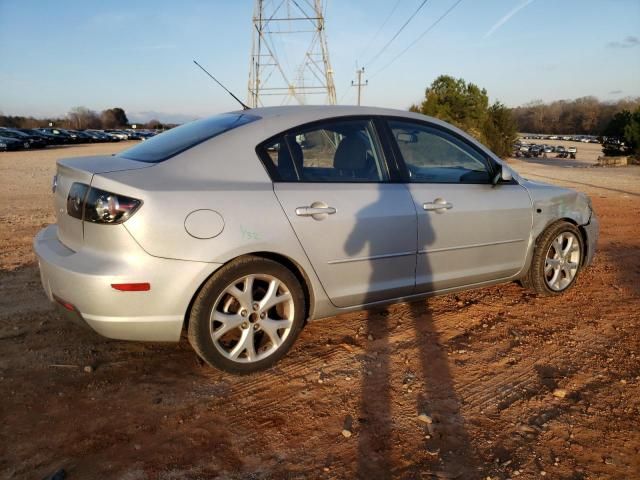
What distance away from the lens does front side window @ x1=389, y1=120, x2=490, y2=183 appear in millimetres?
3676

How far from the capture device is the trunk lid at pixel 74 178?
9.36ft

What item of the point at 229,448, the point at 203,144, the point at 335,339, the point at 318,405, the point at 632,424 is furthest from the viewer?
the point at 335,339

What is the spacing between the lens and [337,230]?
10.5 ft

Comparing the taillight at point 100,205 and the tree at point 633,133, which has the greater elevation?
the tree at point 633,133

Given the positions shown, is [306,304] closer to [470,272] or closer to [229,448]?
[229,448]

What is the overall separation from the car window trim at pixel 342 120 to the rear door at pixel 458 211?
0.11m

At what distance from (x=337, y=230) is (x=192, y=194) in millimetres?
942

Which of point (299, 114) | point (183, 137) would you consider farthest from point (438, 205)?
point (183, 137)

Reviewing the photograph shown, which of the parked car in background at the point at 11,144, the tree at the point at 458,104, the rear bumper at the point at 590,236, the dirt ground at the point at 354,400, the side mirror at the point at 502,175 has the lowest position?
the dirt ground at the point at 354,400

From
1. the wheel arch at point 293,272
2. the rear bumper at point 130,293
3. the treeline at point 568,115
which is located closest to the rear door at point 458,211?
the wheel arch at point 293,272

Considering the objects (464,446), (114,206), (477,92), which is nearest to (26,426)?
(114,206)

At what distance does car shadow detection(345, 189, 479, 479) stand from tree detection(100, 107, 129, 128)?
114136 millimetres

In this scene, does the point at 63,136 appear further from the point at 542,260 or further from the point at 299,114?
the point at 542,260

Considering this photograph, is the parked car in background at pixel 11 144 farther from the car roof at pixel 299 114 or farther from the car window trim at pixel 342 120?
the car window trim at pixel 342 120
